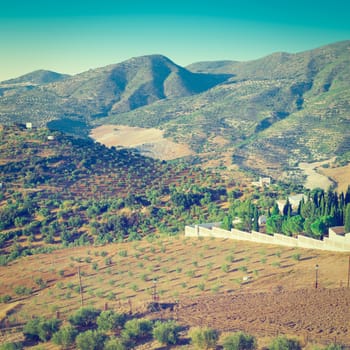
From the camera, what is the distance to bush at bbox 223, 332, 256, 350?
24703 millimetres

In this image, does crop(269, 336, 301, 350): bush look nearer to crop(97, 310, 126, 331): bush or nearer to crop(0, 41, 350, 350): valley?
crop(0, 41, 350, 350): valley

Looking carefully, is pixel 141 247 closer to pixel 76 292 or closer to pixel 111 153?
pixel 76 292

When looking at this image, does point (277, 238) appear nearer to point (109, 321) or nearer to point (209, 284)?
point (209, 284)

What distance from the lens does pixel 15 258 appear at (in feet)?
163

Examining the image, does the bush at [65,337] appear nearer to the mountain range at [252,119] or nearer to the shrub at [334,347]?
the shrub at [334,347]

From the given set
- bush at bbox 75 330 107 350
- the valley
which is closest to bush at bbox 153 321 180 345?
the valley

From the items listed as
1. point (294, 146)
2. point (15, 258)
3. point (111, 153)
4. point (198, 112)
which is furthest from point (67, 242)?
point (198, 112)

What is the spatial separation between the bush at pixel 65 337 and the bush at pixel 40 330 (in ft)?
3.10

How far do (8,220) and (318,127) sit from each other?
10160 cm

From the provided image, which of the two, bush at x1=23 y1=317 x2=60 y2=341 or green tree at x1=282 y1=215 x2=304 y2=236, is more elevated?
A: green tree at x1=282 y1=215 x2=304 y2=236

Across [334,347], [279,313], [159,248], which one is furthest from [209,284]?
[334,347]

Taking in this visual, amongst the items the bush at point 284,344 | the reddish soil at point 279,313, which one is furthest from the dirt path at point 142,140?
the bush at point 284,344

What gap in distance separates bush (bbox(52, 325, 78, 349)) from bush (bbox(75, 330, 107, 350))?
2.45 ft

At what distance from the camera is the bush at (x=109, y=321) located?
28672 millimetres
